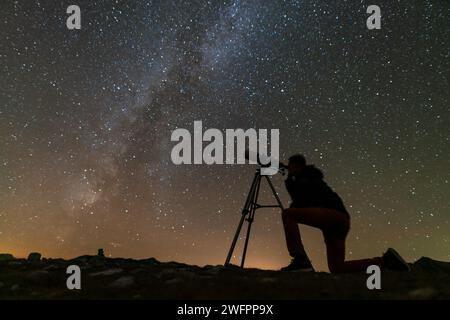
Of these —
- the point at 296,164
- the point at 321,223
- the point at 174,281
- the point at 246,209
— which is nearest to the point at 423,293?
the point at 321,223

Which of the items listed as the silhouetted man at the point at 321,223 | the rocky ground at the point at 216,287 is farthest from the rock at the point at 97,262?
the silhouetted man at the point at 321,223

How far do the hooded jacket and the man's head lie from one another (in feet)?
0.39

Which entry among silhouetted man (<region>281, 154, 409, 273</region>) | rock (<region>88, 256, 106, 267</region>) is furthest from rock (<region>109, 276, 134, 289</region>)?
rock (<region>88, 256, 106, 267</region>)

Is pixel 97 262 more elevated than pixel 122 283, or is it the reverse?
pixel 122 283

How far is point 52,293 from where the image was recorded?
3.68m

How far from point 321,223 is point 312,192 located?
454 millimetres

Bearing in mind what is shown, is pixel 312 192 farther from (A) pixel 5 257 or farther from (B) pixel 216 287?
(A) pixel 5 257

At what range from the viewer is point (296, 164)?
222 inches

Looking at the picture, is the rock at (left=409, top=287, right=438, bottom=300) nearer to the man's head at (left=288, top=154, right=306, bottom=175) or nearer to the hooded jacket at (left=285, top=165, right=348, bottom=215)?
the hooded jacket at (left=285, top=165, right=348, bottom=215)

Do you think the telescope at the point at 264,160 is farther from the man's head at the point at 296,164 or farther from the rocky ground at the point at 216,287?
the rocky ground at the point at 216,287

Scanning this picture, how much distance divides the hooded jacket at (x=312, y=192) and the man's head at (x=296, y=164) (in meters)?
0.12
